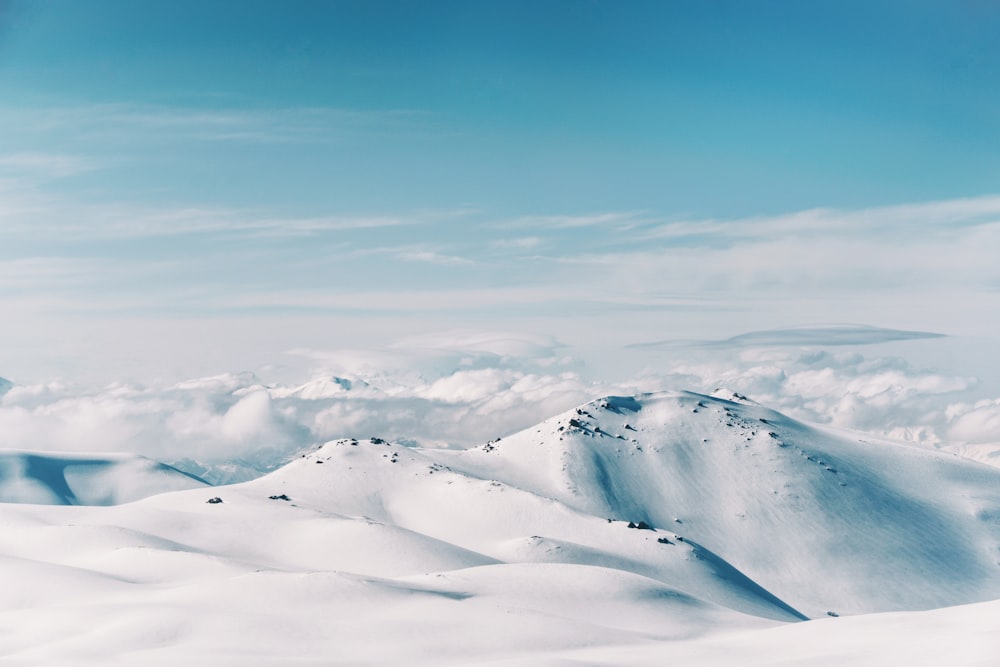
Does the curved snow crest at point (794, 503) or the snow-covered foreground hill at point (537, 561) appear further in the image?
the curved snow crest at point (794, 503)

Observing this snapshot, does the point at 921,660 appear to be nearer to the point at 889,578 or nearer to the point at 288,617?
the point at 288,617

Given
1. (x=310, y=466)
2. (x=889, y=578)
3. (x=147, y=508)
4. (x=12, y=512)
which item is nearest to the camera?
(x=12, y=512)

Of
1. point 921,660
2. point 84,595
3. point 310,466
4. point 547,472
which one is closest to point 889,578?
point 547,472

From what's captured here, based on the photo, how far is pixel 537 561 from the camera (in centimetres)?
11862

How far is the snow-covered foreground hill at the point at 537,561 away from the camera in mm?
54500

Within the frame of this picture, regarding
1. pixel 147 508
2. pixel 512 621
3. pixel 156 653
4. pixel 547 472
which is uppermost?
pixel 156 653

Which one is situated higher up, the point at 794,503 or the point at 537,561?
the point at 537,561

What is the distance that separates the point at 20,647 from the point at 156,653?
9818 mm

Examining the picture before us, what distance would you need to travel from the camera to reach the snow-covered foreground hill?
54.5m

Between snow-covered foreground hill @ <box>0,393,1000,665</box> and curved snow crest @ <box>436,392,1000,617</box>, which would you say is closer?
snow-covered foreground hill @ <box>0,393,1000,665</box>

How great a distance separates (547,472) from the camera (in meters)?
182

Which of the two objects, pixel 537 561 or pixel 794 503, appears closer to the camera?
pixel 537 561

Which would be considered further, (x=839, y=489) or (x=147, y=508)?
(x=839, y=489)

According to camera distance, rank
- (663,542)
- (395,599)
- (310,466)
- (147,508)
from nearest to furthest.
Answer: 1. (395,599)
2. (147,508)
3. (663,542)
4. (310,466)
